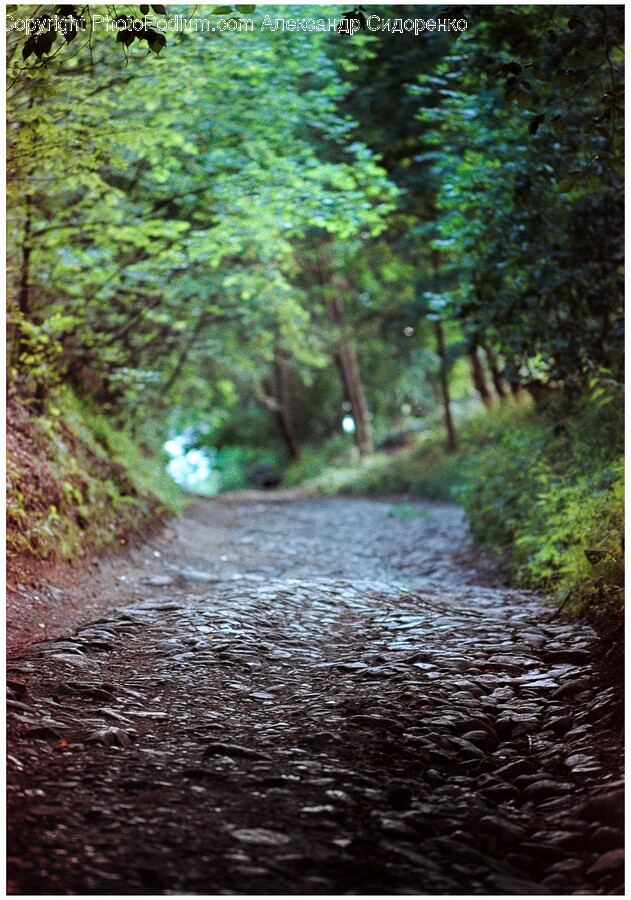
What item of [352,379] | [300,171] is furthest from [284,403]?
[300,171]

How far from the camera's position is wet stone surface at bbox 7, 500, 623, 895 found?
9.58ft

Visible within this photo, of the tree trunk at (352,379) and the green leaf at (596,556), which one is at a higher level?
the tree trunk at (352,379)

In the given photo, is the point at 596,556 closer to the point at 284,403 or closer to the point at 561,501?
the point at 561,501

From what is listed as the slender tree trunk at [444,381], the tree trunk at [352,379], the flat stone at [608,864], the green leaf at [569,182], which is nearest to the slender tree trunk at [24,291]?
the green leaf at [569,182]

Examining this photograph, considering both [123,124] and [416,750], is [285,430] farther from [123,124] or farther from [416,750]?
[416,750]

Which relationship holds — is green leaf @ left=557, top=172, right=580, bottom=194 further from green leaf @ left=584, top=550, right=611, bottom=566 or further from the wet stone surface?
the wet stone surface

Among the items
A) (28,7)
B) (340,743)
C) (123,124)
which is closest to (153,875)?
(340,743)

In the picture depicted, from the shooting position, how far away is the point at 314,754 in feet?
13.0

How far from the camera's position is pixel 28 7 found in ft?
19.5

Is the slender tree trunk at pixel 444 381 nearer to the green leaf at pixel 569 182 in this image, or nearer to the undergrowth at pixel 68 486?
the undergrowth at pixel 68 486

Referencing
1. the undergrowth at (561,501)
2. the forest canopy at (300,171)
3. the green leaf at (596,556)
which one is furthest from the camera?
the forest canopy at (300,171)

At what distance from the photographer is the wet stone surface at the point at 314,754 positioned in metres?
2.92

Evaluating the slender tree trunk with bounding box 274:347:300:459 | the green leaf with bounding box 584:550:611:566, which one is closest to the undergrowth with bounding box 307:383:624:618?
the green leaf with bounding box 584:550:611:566

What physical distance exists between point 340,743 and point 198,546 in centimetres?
729
